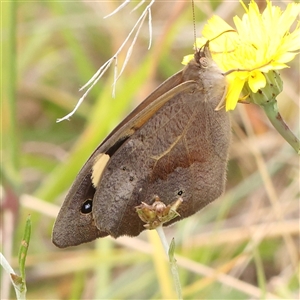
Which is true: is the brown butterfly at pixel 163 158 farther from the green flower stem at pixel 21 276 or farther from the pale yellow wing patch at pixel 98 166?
the green flower stem at pixel 21 276

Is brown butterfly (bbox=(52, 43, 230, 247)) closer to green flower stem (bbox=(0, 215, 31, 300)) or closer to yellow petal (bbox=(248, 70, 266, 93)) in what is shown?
yellow petal (bbox=(248, 70, 266, 93))

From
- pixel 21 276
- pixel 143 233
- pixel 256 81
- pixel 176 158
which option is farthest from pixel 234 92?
pixel 143 233

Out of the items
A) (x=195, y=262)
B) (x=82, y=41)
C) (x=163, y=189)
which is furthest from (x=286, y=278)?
(x=82, y=41)

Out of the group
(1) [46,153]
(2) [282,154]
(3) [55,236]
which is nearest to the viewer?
(3) [55,236]

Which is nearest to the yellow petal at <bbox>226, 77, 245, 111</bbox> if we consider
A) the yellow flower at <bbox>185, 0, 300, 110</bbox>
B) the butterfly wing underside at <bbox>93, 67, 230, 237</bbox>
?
the yellow flower at <bbox>185, 0, 300, 110</bbox>

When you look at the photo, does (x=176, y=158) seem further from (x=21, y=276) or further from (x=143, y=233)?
(x=143, y=233)

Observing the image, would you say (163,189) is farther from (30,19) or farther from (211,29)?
(30,19)
